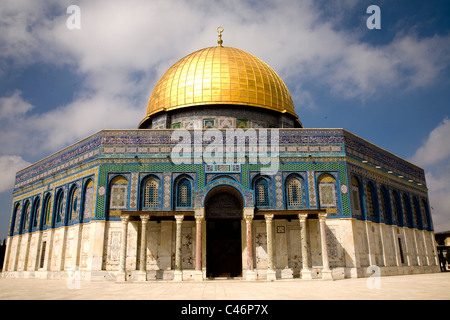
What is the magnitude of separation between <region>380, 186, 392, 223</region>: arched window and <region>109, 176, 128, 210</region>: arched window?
542 inches

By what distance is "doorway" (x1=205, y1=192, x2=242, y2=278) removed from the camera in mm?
17812

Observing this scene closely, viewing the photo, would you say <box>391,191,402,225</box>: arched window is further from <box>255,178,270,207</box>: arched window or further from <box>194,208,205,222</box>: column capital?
<box>194,208,205,222</box>: column capital

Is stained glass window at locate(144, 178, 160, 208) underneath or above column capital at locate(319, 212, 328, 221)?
above

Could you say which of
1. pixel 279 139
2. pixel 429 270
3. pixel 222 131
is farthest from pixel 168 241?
pixel 429 270

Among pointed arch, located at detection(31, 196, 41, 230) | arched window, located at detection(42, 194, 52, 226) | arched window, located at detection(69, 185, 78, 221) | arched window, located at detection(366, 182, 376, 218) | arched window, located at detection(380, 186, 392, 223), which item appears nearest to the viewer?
arched window, located at detection(69, 185, 78, 221)

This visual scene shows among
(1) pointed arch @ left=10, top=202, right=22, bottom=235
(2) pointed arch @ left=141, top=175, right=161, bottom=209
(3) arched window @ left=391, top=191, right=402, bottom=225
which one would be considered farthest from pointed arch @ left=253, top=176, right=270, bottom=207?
(1) pointed arch @ left=10, top=202, right=22, bottom=235

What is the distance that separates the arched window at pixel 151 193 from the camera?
17.6 meters

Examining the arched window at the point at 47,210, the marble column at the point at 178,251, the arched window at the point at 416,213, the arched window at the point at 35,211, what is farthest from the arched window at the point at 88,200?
the arched window at the point at 416,213

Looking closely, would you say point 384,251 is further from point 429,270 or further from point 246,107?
point 246,107

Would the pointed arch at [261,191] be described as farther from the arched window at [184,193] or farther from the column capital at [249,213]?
the arched window at [184,193]

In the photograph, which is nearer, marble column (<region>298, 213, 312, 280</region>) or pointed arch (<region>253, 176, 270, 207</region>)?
marble column (<region>298, 213, 312, 280</region>)

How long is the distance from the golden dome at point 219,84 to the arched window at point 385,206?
7265 mm

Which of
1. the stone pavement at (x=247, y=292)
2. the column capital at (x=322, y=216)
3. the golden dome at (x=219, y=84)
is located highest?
the golden dome at (x=219, y=84)
